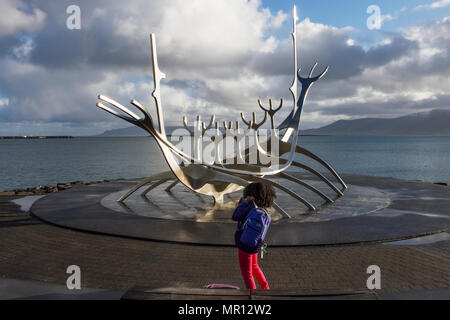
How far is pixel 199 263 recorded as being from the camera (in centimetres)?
688

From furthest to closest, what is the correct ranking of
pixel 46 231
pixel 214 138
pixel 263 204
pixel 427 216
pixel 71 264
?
1. pixel 214 138
2. pixel 427 216
3. pixel 46 231
4. pixel 71 264
5. pixel 263 204

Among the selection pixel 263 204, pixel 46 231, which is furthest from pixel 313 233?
pixel 46 231

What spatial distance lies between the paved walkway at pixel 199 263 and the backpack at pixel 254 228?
1.70m

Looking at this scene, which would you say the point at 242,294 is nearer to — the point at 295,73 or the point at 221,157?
the point at 221,157

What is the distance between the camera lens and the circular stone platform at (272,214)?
8664 mm

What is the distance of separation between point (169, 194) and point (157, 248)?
25.8ft

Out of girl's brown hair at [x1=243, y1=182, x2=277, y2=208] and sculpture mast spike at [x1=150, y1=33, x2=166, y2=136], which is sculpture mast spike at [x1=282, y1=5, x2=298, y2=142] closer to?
sculpture mast spike at [x1=150, y1=33, x2=166, y2=136]

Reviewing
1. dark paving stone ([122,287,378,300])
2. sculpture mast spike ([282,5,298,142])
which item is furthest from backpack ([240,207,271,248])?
sculpture mast spike ([282,5,298,142])

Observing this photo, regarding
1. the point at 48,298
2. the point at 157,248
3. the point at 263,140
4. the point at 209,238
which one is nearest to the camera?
the point at 48,298

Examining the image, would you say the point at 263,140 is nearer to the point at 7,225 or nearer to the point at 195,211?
the point at 195,211

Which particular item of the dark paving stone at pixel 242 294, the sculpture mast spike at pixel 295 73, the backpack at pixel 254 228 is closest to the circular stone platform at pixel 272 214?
the sculpture mast spike at pixel 295 73

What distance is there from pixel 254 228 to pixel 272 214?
23.0 feet

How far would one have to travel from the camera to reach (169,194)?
51.3ft
